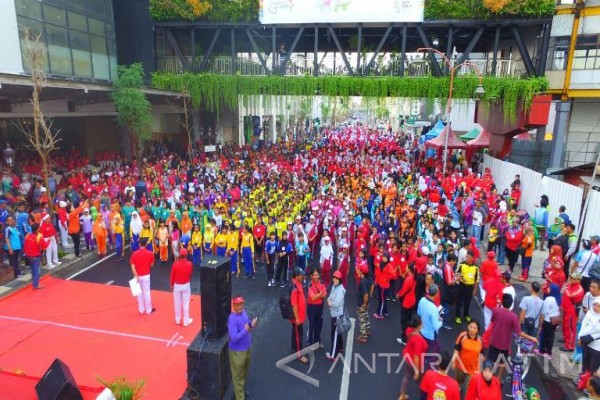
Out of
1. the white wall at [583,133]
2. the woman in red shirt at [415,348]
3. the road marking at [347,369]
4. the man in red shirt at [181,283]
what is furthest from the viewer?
the white wall at [583,133]

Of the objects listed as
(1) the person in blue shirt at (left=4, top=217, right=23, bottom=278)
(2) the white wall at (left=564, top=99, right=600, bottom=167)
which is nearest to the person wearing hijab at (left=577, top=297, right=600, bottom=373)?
(1) the person in blue shirt at (left=4, top=217, right=23, bottom=278)

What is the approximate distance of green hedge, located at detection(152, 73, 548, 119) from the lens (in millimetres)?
19094

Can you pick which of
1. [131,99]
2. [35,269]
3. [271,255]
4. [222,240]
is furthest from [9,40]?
[271,255]

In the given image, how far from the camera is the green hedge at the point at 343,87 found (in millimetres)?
19094

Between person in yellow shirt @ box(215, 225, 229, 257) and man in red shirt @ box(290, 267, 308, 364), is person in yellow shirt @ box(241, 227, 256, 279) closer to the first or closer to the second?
person in yellow shirt @ box(215, 225, 229, 257)

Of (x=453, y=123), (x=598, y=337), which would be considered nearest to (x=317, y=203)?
(x=598, y=337)

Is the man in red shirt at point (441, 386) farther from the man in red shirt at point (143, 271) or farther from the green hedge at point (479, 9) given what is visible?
the green hedge at point (479, 9)

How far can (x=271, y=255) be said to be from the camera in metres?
9.84

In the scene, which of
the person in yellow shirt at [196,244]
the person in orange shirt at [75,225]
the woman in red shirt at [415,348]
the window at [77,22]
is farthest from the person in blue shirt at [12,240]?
the window at [77,22]

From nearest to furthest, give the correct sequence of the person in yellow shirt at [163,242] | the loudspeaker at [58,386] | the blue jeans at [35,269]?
the loudspeaker at [58,386], the blue jeans at [35,269], the person in yellow shirt at [163,242]

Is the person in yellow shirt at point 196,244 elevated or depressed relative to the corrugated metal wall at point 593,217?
depressed

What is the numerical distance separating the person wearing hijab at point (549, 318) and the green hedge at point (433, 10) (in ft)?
55.2

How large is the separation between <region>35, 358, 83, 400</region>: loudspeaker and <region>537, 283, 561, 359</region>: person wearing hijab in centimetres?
672

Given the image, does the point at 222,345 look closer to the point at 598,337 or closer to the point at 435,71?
the point at 598,337
